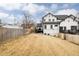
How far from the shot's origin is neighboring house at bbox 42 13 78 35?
10.5ft

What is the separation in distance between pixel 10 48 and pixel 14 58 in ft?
0.38

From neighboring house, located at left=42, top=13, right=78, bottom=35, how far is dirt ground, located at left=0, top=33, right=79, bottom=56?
94 mm

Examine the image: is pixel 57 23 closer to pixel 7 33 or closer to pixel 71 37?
pixel 71 37

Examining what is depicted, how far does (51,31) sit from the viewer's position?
128 inches

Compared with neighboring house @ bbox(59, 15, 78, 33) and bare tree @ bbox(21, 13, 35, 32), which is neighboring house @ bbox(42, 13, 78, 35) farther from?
bare tree @ bbox(21, 13, 35, 32)

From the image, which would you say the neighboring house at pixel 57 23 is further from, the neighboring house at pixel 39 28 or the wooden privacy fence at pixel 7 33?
the wooden privacy fence at pixel 7 33

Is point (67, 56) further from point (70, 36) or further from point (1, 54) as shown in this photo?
point (1, 54)

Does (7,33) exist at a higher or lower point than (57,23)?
lower

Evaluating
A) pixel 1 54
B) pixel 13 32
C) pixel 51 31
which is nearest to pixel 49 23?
pixel 51 31

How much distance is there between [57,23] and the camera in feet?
10.5

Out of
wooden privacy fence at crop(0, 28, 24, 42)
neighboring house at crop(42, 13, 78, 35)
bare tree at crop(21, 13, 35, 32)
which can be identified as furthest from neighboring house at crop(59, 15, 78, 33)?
wooden privacy fence at crop(0, 28, 24, 42)

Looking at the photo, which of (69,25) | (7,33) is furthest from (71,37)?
(7,33)

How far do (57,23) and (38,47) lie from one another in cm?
33

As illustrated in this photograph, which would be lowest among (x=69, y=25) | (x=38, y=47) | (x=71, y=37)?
(x=38, y=47)
